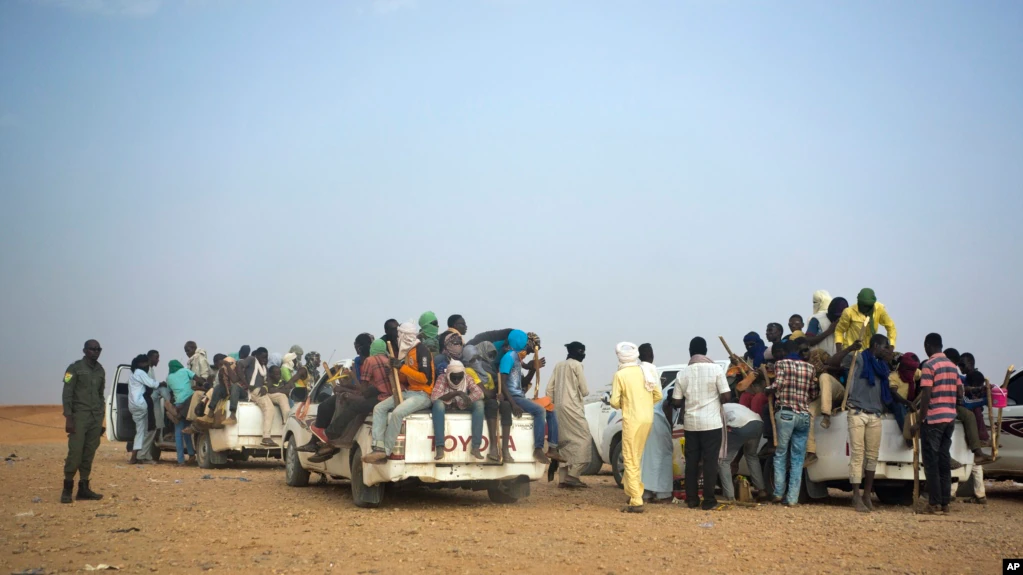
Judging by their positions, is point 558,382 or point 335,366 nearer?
point 335,366

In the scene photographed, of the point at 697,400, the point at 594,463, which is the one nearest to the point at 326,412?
the point at 697,400

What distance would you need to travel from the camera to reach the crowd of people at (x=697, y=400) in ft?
33.0

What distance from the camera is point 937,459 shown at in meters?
10.2

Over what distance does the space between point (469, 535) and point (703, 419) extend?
3.37m

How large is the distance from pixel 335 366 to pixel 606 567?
6621 millimetres

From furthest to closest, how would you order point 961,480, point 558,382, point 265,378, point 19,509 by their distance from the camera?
point 265,378 < point 558,382 < point 961,480 < point 19,509

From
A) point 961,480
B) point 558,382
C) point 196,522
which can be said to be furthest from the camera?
point 558,382

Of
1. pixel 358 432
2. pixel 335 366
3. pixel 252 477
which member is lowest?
pixel 252 477

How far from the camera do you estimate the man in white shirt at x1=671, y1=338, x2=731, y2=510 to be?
10336 millimetres

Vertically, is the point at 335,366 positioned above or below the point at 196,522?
above

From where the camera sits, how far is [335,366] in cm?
1248

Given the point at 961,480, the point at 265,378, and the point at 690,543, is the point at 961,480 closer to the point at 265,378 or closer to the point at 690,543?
the point at 690,543

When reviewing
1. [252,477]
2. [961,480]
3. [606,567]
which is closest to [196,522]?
[606,567]

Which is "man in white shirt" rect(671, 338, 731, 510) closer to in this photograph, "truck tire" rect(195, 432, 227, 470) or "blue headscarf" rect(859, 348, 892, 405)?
"blue headscarf" rect(859, 348, 892, 405)
